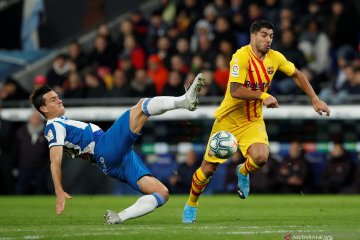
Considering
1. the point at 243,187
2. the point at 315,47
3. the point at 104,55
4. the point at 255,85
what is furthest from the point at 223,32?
the point at 243,187

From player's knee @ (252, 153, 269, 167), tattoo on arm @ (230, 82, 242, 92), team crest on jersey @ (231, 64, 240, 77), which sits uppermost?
team crest on jersey @ (231, 64, 240, 77)

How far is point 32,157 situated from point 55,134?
34.6 feet

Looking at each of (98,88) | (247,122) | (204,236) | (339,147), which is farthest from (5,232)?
(98,88)

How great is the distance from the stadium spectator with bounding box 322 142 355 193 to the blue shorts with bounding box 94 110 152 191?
29.0 feet

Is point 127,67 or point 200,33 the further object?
point 127,67

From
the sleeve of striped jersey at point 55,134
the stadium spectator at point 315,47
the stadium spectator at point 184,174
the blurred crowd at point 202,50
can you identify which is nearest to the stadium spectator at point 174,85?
the blurred crowd at point 202,50

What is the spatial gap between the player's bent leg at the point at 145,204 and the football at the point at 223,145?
1.05 metres

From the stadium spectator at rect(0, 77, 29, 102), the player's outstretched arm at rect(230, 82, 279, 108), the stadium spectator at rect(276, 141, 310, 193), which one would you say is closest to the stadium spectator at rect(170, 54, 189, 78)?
the stadium spectator at rect(276, 141, 310, 193)

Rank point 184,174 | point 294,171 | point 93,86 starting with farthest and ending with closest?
point 93,86 → point 184,174 → point 294,171

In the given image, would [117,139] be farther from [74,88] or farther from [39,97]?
[74,88]

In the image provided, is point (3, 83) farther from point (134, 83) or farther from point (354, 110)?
point (354, 110)

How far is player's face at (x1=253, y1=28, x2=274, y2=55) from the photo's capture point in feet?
41.1

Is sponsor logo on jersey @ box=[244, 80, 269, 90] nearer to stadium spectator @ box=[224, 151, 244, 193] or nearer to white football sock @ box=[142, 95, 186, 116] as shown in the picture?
white football sock @ box=[142, 95, 186, 116]

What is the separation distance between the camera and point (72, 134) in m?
11.8
